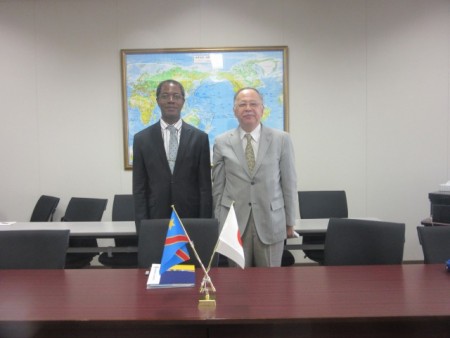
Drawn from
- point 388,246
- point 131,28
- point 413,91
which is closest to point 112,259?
point 388,246

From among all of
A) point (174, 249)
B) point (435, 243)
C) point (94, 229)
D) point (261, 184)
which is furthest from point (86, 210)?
point (435, 243)

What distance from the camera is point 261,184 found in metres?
2.42

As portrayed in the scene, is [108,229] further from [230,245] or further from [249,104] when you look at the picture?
[230,245]

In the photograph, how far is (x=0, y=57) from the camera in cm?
443

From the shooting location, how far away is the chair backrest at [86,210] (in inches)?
147

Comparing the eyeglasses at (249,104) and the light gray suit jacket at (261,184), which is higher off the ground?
the eyeglasses at (249,104)

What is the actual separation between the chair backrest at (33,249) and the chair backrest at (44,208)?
6.79ft

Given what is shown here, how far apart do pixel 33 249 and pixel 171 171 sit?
95 centimetres

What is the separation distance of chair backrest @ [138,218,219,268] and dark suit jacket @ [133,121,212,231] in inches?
16.8

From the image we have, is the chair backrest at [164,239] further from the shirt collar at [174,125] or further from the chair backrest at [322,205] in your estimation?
the chair backrest at [322,205]

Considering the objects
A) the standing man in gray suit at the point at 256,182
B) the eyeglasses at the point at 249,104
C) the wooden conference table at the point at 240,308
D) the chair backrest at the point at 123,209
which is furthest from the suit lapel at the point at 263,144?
the chair backrest at the point at 123,209

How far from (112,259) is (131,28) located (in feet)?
8.55

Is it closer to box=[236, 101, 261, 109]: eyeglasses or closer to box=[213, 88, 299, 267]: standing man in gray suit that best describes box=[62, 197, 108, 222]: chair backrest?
box=[213, 88, 299, 267]: standing man in gray suit

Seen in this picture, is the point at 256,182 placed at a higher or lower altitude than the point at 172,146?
lower
